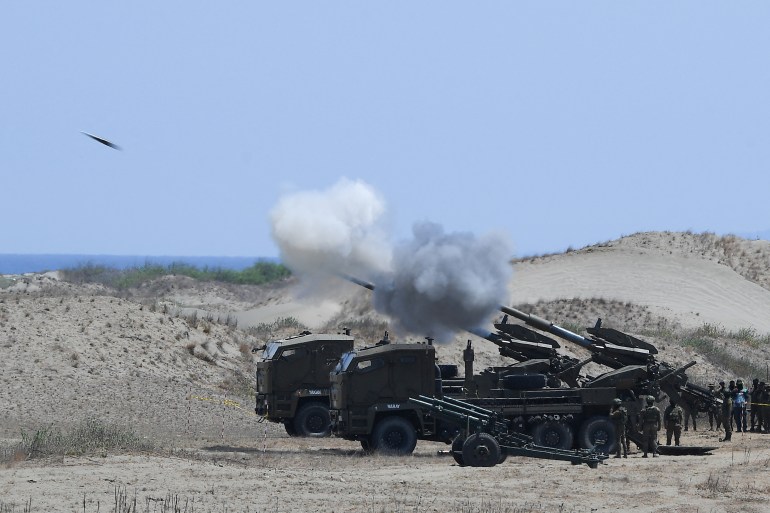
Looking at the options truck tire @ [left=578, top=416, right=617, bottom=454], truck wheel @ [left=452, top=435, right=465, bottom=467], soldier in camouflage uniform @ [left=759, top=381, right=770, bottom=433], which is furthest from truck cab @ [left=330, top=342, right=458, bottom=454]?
Result: soldier in camouflage uniform @ [left=759, top=381, right=770, bottom=433]

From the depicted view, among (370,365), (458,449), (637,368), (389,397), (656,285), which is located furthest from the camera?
(656,285)

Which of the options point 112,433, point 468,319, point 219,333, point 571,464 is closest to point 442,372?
point 468,319

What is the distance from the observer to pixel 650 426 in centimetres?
2667

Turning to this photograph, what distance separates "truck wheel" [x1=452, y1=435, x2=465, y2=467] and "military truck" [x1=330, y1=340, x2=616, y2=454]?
3.02 ft

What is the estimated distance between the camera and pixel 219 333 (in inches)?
1686

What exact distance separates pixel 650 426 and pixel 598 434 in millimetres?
1048

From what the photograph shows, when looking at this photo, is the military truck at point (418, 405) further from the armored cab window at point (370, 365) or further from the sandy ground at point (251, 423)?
the sandy ground at point (251, 423)

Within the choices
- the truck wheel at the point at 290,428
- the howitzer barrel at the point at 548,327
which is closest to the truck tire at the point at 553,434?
the howitzer barrel at the point at 548,327

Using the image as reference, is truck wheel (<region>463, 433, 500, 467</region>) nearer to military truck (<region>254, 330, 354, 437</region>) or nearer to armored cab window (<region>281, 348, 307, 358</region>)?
military truck (<region>254, 330, 354, 437</region>)

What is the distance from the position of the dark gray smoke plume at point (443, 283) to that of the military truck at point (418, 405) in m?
2.48

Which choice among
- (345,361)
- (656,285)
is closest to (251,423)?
(345,361)

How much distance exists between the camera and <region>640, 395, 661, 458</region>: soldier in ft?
86.9

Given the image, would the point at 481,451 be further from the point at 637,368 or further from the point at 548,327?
the point at 548,327

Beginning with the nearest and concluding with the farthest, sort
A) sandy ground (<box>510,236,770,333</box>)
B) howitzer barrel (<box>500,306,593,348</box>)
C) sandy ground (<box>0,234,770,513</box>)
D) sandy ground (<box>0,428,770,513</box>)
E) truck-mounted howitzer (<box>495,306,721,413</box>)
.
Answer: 1. sandy ground (<box>0,428,770,513</box>)
2. sandy ground (<box>0,234,770,513</box>)
3. truck-mounted howitzer (<box>495,306,721,413</box>)
4. howitzer barrel (<box>500,306,593,348</box>)
5. sandy ground (<box>510,236,770,333</box>)
